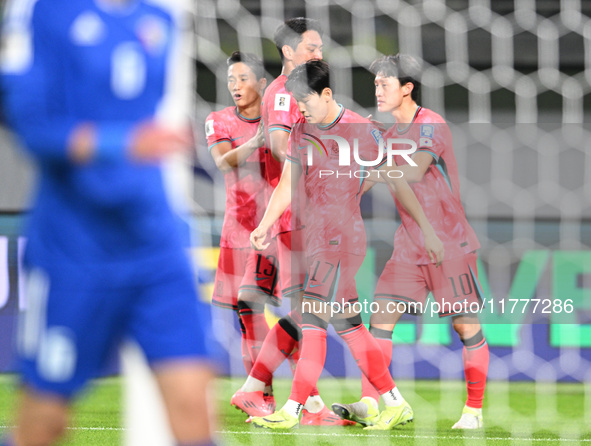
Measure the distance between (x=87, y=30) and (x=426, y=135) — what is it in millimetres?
A: 2481

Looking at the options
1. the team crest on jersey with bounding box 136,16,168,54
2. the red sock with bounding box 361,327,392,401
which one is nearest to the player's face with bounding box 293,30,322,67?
the red sock with bounding box 361,327,392,401

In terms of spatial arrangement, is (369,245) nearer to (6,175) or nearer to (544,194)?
(544,194)

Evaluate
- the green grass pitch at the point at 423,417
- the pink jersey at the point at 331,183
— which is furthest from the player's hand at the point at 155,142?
the pink jersey at the point at 331,183

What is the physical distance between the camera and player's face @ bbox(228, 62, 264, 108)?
14.3 feet

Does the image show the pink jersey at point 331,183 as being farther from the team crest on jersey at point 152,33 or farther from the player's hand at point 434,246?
the team crest on jersey at point 152,33

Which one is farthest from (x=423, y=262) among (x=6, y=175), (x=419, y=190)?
(x=6, y=175)

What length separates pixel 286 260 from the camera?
4031 millimetres

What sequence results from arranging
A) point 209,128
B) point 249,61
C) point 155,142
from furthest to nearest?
point 209,128
point 249,61
point 155,142

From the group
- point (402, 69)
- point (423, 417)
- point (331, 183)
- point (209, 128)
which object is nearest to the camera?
point (331, 183)

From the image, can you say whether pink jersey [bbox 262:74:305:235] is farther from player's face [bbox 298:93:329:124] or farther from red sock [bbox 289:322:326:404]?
red sock [bbox 289:322:326:404]

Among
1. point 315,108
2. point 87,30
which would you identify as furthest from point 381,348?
point 87,30

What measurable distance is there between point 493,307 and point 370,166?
2198 mm

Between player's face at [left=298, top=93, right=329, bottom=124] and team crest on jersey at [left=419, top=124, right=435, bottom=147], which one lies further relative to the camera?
team crest on jersey at [left=419, top=124, right=435, bottom=147]

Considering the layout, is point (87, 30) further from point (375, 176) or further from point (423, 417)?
point (423, 417)
